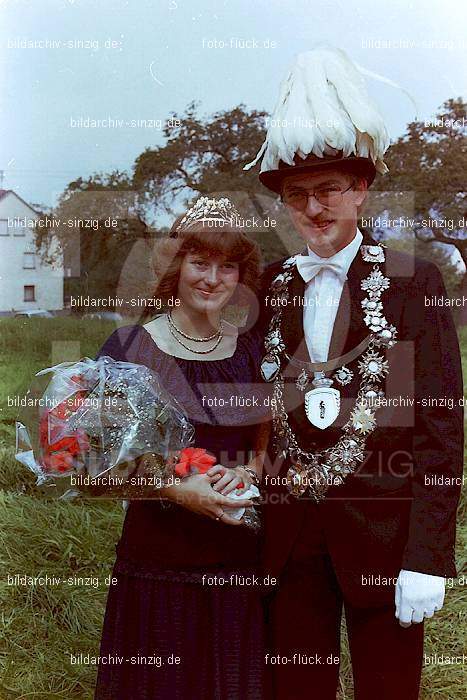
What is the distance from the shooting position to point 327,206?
1.90m

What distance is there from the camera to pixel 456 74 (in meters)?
2.11

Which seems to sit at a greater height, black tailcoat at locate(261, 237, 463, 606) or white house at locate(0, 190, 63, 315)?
white house at locate(0, 190, 63, 315)

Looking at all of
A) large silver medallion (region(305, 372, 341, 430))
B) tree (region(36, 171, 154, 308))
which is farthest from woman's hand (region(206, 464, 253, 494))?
tree (region(36, 171, 154, 308))

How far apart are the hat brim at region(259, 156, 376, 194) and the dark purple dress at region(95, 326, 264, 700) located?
0.54 meters

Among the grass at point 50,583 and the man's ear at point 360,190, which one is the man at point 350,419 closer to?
the man's ear at point 360,190

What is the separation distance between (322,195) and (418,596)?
3.53ft

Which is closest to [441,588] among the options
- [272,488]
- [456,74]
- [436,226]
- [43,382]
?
[272,488]

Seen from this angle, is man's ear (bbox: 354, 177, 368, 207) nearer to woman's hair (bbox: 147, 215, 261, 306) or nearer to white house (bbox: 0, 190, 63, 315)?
woman's hair (bbox: 147, 215, 261, 306)

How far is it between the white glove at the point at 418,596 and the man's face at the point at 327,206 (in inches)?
34.8

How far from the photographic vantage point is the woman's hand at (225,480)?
74.2 inches

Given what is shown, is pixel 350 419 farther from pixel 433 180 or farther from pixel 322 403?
pixel 433 180

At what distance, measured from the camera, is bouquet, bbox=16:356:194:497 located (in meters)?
1.69

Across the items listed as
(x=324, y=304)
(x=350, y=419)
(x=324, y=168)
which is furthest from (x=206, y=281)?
(x=350, y=419)

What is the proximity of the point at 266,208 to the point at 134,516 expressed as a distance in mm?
970
